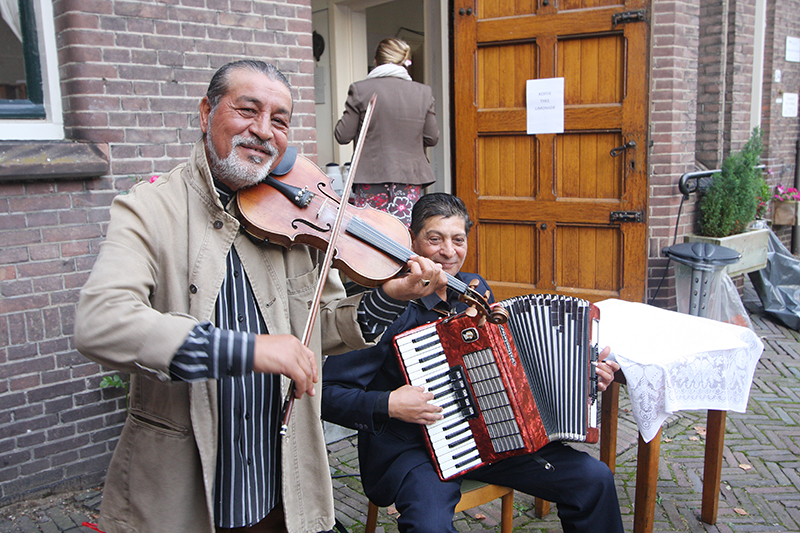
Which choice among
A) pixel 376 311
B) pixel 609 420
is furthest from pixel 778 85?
pixel 376 311

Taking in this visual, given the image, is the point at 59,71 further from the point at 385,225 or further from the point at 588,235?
the point at 588,235

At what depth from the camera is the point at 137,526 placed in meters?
1.63

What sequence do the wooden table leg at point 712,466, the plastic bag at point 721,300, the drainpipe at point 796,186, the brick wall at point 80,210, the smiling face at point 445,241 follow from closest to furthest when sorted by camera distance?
the smiling face at point 445,241, the wooden table leg at point 712,466, the brick wall at point 80,210, the plastic bag at point 721,300, the drainpipe at point 796,186

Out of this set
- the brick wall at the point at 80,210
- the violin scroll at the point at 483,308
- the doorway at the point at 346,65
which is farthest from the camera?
the doorway at the point at 346,65

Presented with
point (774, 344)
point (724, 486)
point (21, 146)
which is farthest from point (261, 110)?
point (774, 344)

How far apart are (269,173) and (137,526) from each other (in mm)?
979

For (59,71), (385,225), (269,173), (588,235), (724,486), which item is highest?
(59,71)

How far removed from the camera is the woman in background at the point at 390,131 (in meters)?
4.58

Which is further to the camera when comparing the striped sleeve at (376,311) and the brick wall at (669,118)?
the brick wall at (669,118)

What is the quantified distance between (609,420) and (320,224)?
5.86 feet

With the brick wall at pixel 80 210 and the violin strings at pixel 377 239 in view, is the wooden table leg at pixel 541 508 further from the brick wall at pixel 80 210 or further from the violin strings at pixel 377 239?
the brick wall at pixel 80 210

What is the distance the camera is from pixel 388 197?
185 inches

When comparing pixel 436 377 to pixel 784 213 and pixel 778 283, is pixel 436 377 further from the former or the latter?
pixel 784 213

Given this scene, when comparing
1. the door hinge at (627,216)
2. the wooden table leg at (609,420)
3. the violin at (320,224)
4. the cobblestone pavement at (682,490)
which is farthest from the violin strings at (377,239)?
the door hinge at (627,216)
